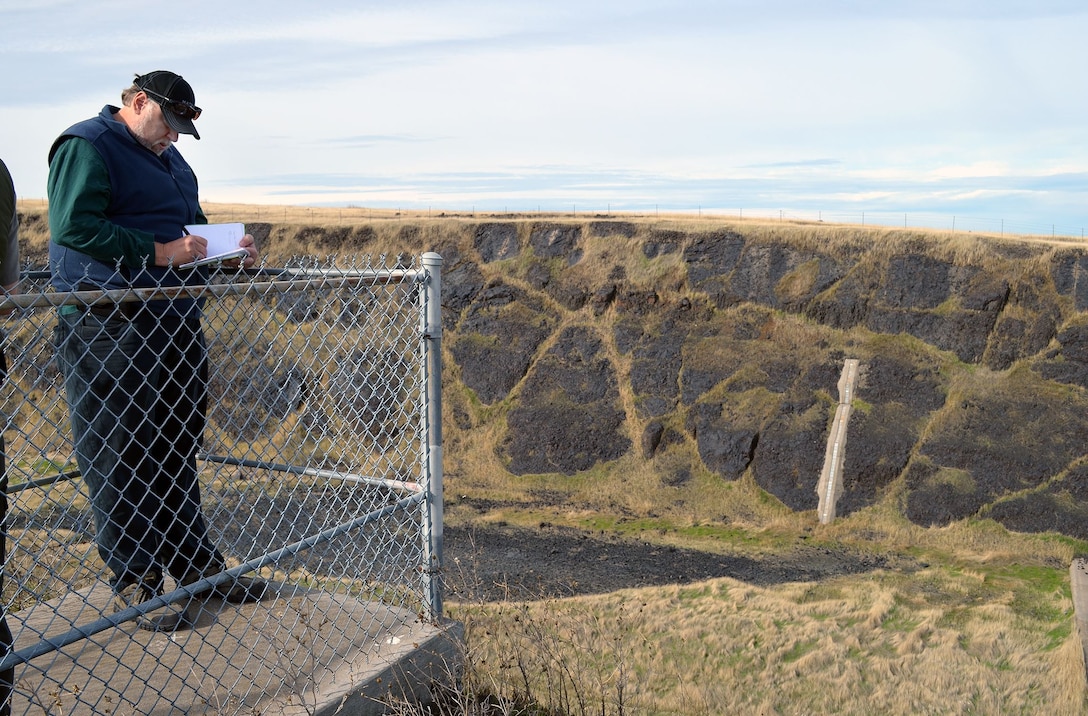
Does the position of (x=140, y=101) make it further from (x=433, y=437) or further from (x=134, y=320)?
(x=433, y=437)

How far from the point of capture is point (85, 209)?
4.48 metres

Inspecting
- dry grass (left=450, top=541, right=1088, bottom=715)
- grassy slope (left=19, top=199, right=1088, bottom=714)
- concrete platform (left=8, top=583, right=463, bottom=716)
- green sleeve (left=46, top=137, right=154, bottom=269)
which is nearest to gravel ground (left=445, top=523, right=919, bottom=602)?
grassy slope (left=19, top=199, right=1088, bottom=714)

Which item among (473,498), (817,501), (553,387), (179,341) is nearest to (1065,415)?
(817,501)

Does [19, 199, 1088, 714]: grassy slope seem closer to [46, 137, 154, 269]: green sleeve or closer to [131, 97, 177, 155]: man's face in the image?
[46, 137, 154, 269]: green sleeve

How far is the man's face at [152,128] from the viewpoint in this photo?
4.75m

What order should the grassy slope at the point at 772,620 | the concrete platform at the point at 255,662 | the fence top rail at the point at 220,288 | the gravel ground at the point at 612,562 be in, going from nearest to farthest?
the fence top rail at the point at 220,288 → the concrete platform at the point at 255,662 → the grassy slope at the point at 772,620 → the gravel ground at the point at 612,562

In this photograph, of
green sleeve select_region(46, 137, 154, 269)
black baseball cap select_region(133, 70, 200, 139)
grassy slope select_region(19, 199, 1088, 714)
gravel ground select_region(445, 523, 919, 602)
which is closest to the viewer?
green sleeve select_region(46, 137, 154, 269)

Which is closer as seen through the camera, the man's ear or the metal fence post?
the man's ear

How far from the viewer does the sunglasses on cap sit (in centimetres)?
470

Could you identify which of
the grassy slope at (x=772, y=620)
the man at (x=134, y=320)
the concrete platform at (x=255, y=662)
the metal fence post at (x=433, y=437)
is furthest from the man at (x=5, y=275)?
the grassy slope at (x=772, y=620)

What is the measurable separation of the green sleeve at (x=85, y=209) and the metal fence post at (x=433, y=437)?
1478 millimetres

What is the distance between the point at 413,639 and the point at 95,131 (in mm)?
3222

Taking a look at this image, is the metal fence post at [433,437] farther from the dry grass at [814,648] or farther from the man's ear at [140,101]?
the man's ear at [140,101]

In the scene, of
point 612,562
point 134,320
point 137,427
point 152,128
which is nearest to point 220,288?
point 134,320
